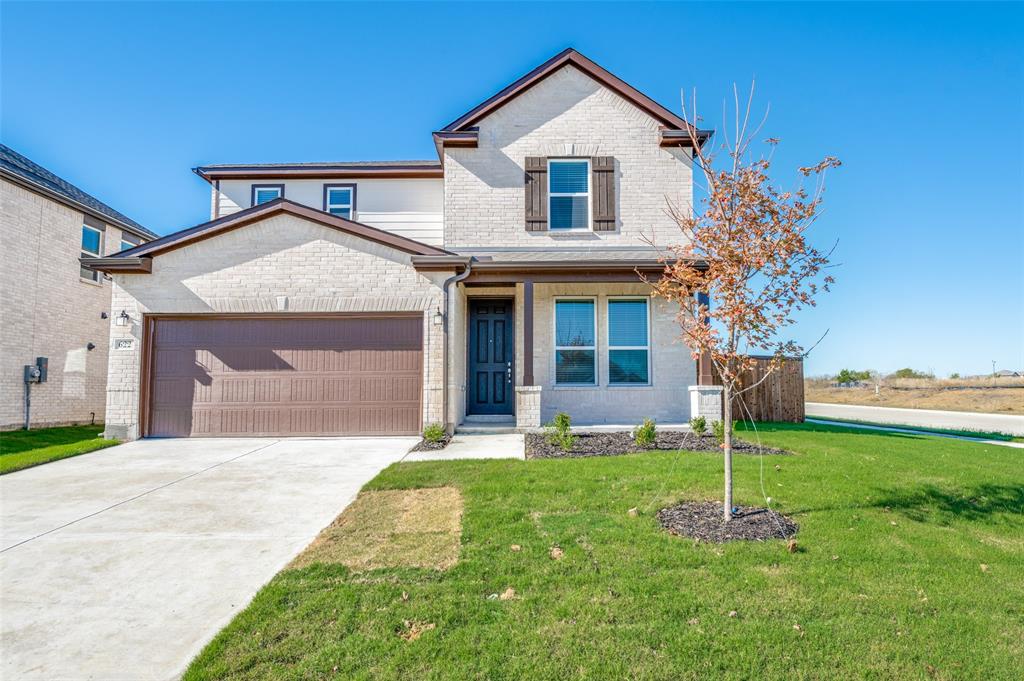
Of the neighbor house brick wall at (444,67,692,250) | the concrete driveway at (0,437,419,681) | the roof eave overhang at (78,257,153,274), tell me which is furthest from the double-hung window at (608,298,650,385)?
the roof eave overhang at (78,257,153,274)

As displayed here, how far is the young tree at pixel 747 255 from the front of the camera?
4.61 m

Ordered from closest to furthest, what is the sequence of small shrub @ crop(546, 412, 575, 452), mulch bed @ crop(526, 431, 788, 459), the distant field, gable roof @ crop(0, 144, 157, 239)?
mulch bed @ crop(526, 431, 788, 459) → small shrub @ crop(546, 412, 575, 452) → gable roof @ crop(0, 144, 157, 239) → the distant field

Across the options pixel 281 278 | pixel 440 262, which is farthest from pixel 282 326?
pixel 440 262

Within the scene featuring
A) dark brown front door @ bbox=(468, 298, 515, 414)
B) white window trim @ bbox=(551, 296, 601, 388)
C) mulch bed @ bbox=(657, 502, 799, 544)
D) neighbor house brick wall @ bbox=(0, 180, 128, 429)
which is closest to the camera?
mulch bed @ bbox=(657, 502, 799, 544)

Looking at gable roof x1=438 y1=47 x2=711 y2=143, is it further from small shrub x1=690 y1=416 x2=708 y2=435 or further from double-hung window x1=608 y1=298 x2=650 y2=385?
small shrub x1=690 y1=416 x2=708 y2=435

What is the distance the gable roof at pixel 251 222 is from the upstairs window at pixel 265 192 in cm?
365

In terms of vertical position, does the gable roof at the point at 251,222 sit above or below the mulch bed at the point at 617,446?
above

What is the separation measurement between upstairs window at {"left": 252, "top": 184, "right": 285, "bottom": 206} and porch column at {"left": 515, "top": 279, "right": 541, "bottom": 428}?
7.32 m

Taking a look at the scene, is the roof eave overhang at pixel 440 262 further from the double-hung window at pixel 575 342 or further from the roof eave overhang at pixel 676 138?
the roof eave overhang at pixel 676 138

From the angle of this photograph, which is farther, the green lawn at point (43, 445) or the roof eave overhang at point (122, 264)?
the roof eave overhang at point (122, 264)

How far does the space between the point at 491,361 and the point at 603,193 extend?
4.52 m

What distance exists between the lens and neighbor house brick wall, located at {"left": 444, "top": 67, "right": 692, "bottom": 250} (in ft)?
37.6

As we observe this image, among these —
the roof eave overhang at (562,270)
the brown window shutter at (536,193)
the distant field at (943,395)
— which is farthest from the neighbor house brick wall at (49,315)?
the distant field at (943,395)

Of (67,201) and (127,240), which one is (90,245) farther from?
(127,240)
